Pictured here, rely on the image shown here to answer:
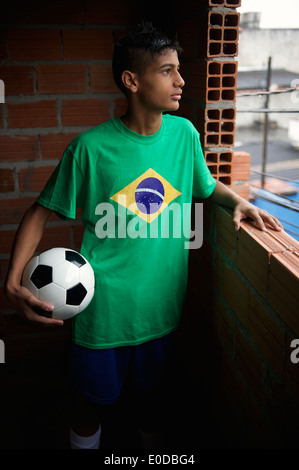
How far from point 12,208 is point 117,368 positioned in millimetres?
1121

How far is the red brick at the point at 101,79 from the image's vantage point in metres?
2.22

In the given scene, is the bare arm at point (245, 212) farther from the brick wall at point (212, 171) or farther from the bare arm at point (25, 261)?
the bare arm at point (25, 261)

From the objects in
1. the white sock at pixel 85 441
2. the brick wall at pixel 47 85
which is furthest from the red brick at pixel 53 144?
the white sock at pixel 85 441

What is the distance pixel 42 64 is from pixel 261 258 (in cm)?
155

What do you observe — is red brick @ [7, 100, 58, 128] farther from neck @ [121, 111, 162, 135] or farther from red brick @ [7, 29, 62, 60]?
neck @ [121, 111, 162, 135]

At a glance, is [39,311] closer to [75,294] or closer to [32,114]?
[75,294]

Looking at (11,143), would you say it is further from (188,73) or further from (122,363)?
(122,363)

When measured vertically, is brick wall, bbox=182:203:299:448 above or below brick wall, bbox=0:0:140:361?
below

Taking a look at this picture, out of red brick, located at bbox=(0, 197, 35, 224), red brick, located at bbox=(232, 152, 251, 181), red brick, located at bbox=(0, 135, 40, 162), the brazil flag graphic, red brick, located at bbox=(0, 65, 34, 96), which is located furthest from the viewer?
red brick, located at bbox=(0, 197, 35, 224)

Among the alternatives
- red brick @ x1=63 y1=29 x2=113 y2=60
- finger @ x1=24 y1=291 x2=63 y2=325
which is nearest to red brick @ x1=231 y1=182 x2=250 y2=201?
red brick @ x1=63 y1=29 x2=113 y2=60

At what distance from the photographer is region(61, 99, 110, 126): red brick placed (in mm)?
2262

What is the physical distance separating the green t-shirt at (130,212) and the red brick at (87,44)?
0.76m

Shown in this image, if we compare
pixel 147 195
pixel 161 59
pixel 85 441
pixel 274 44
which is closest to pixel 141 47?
pixel 161 59

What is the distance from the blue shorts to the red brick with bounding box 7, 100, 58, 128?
1.22 meters
